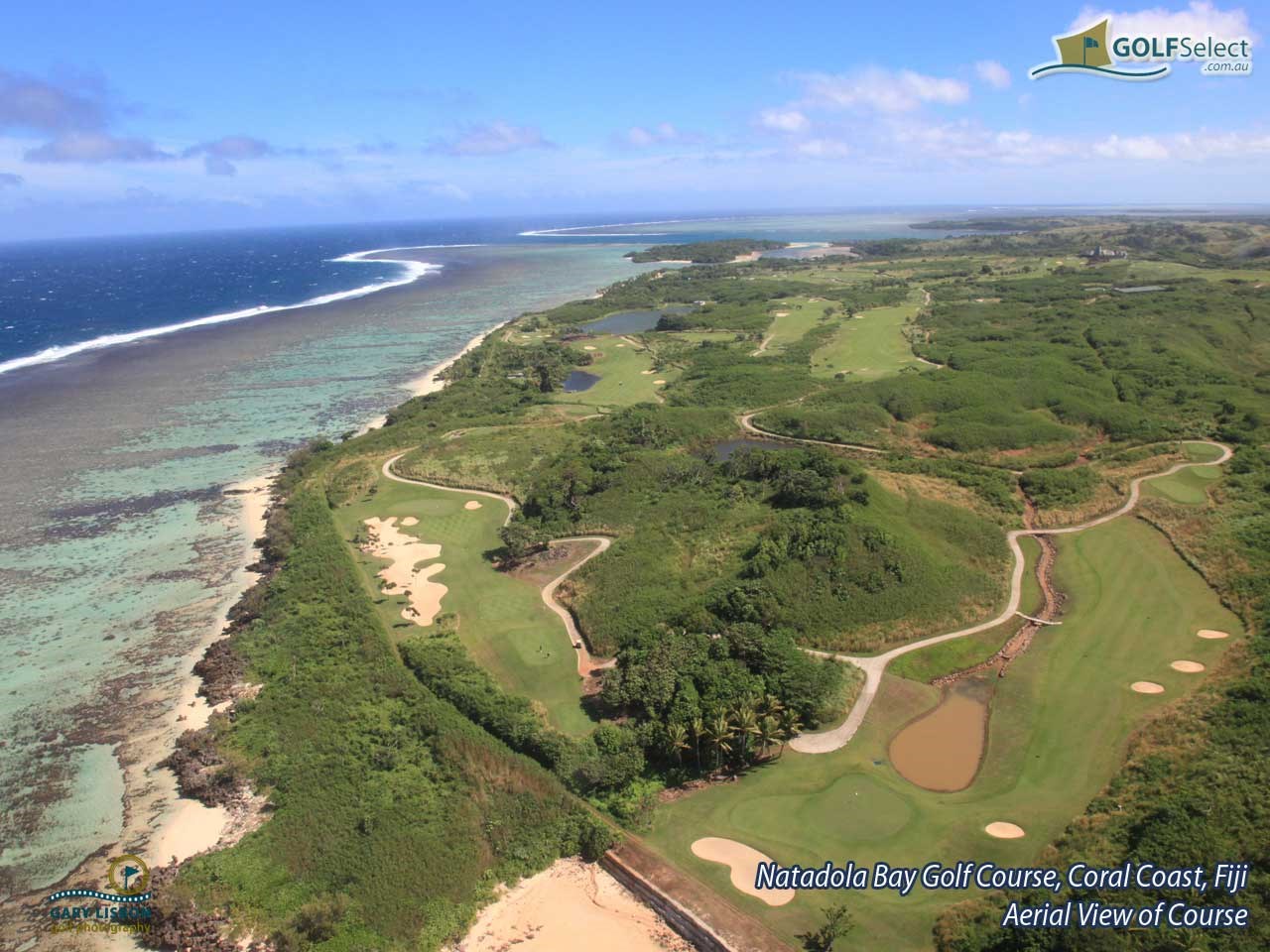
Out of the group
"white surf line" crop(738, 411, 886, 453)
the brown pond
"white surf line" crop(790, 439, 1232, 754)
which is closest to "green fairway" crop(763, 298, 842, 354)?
"white surf line" crop(738, 411, 886, 453)

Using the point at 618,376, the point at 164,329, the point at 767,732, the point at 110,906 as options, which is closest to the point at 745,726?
the point at 767,732

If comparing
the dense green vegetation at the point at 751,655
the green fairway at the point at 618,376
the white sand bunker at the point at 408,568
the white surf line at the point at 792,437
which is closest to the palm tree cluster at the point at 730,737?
the dense green vegetation at the point at 751,655

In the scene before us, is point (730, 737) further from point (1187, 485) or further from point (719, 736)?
point (1187, 485)

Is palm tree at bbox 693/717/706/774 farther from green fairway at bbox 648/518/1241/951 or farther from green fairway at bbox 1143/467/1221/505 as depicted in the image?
green fairway at bbox 1143/467/1221/505

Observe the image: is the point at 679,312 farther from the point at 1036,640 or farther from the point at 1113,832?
the point at 1113,832

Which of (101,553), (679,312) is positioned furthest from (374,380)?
(679,312)
